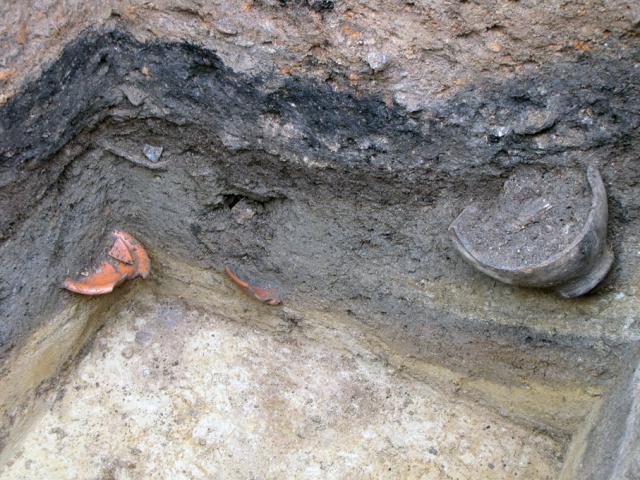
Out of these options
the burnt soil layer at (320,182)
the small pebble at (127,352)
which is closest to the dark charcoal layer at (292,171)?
the burnt soil layer at (320,182)

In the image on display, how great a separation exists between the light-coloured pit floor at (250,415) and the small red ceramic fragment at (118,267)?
193 mm

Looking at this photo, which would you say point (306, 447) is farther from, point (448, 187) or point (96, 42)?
point (96, 42)

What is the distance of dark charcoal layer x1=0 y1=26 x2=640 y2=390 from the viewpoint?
1.82 m

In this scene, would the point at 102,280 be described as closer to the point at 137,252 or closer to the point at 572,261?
the point at 137,252

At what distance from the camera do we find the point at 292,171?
82.3 inches

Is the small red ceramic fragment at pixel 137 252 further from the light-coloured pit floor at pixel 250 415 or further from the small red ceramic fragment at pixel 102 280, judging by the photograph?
the light-coloured pit floor at pixel 250 415

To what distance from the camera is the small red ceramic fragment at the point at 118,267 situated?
2277mm

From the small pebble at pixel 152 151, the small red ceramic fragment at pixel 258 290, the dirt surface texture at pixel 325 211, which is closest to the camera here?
the dirt surface texture at pixel 325 211

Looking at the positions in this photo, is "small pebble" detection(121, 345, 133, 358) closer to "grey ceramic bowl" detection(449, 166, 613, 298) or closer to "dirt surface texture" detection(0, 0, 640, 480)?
"dirt surface texture" detection(0, 0, 640, 480)

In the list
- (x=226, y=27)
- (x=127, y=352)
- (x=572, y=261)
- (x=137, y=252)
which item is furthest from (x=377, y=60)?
(x=127, y=352)

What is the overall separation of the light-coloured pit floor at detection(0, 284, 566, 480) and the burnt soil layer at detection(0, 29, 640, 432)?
0.18m

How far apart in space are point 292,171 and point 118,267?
26.1 inches

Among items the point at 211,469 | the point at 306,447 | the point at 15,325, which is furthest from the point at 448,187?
the point at 15,325

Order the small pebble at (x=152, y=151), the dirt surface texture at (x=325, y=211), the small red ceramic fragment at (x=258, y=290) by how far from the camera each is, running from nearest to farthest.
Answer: the dirt surface texture at (x=325, y=211) < the small pebble at (x=152, y=151) < the small red ceramic fragment at (x=258, y=290)
